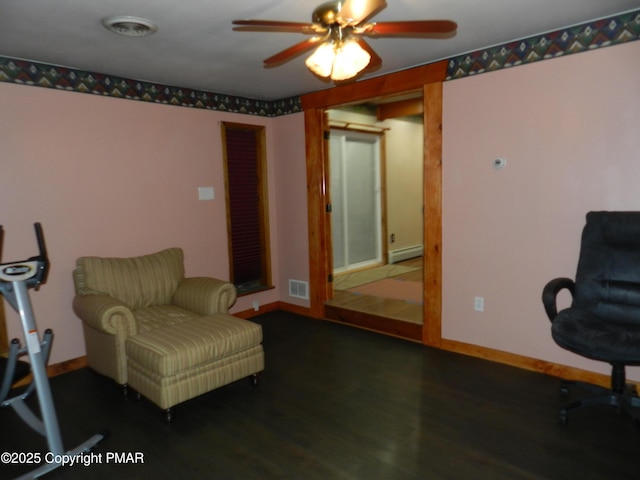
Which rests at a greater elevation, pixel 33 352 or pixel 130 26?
pixel 130 26

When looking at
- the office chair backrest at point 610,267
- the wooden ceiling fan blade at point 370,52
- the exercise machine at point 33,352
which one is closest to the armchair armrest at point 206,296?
the exercise machine at point 33,352

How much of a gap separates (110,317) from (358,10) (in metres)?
2.43

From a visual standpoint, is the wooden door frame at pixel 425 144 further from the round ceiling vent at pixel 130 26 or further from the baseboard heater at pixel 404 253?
the baseboard heater at pixel 404 253

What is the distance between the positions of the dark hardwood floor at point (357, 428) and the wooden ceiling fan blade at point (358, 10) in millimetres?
2141

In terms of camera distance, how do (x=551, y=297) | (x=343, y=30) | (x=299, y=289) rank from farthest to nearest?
(x=299, y=289), (x=551, y=297), (x=343, y=30)

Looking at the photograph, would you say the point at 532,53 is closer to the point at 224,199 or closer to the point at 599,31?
the point at 599,31

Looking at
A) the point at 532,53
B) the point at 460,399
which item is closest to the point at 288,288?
the point at 460,399

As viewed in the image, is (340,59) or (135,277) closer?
(340,59)

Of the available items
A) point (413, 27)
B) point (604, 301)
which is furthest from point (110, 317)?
point (604, 301)

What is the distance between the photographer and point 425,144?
3559 millimetres

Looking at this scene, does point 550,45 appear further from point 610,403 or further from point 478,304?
point 610,403

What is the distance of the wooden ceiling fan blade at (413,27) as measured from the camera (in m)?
1.79

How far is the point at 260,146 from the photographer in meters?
4.77

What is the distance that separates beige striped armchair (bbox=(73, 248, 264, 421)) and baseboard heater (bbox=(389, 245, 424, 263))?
394cm
